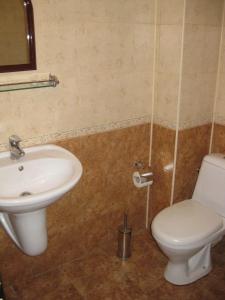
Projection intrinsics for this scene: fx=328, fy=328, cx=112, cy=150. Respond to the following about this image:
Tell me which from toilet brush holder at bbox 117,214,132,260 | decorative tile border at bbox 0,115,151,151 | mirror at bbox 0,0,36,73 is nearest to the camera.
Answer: mirror at bbox 0,0,36,73

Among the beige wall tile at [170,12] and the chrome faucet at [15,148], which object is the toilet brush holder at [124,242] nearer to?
the chrome faucet at [15,148]

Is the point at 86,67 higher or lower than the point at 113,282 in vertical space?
higher

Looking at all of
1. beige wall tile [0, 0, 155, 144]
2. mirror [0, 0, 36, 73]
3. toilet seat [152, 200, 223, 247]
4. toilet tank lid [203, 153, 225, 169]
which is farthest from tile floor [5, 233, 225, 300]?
mirror [0, 0, 36, 73]

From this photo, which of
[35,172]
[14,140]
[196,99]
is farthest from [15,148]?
[196,99]

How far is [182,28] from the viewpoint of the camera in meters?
1.95

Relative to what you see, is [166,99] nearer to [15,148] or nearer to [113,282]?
[15,148]

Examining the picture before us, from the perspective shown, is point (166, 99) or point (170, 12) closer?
point (170, 12)

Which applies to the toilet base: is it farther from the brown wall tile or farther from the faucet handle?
the faucet handle

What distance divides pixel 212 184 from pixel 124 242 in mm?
729

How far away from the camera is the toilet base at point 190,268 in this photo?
2088 mm

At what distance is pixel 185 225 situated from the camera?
198 centimetres

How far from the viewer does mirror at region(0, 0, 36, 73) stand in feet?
5.29

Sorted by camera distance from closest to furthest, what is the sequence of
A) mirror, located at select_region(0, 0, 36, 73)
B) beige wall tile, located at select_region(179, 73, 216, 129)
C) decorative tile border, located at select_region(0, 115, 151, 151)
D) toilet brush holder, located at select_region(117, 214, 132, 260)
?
mirror, located at select_region(0, 0, 36, 73) → decorative tile border, located at select_region(0, 115, 151, 151) → beige wall tile, located at select_region(179, 73, 216, 129) → toilet brush holder, located at select_region(117, 214, 132, 260)

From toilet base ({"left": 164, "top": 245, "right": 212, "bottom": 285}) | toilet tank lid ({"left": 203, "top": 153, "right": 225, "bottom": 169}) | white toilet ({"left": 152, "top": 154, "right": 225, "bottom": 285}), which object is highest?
toilet tank lid ({"left": 203, "top": 153, "right": 225, "bottom": 169})
